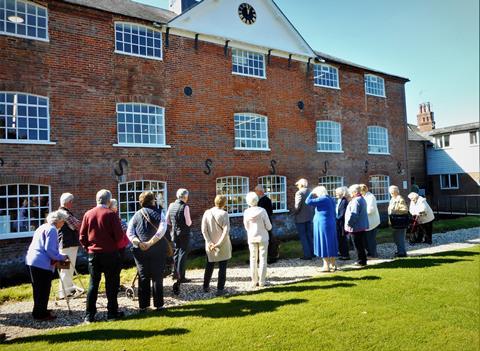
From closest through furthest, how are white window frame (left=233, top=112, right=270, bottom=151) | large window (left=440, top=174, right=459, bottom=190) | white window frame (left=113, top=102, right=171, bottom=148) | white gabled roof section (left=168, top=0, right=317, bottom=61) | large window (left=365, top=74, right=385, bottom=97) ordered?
white window frame (left=113, top=102, right=171, bottom=148)
white gabled roof section (left=168, top=0, right=317, bottom=61)
white window frame (left=233, top=112, right=270, bottom=151)
large window (left=365, top=74, right=385, bottom=97)
large window (left=440, top=174, right=459, bottom=190)

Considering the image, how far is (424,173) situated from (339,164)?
54.1 ft

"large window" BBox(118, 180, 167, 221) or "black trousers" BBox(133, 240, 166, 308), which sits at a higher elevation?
"large window" BBox(118, 180, 167, 221)

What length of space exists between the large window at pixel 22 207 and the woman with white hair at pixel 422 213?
38.3 ft

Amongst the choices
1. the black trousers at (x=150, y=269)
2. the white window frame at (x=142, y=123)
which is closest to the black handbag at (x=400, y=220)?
the black trousers at (x=150, y=269)

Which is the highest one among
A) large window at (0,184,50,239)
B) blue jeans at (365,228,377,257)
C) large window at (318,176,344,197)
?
large window at (318,176,344,197)

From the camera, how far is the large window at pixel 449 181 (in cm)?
2920

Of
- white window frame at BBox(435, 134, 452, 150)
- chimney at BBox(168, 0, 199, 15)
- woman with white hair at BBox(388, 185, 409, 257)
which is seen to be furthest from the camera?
white window frame at BBox(435, 134, 452, 150)

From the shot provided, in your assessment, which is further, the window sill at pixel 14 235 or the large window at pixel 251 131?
the large window at pixel 251 131

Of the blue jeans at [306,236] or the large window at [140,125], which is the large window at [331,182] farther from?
the large window at [140,125]

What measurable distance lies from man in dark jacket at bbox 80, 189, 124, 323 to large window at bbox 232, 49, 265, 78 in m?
10.8

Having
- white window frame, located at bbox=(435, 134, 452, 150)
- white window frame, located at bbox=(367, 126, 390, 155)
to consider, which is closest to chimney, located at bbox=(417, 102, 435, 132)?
white window frame, located at bbox=(435, 134, 452, 150)

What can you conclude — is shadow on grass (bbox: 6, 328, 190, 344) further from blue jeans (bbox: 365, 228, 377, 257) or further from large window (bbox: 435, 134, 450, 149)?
large window (bbox: 435, 134, 450, 149)

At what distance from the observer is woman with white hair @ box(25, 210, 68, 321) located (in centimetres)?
621

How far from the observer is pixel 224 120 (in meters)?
14.8
